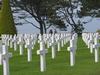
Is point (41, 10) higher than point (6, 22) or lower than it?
higher

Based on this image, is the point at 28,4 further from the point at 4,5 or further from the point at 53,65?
the point at 53,65

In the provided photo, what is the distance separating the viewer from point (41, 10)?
6375 cm

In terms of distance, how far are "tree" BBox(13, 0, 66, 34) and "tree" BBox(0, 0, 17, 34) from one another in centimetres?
2110

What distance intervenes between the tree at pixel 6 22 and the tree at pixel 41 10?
831 inches

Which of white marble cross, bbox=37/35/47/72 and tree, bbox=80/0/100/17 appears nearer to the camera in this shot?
white marble cross, bbox=37/35/47/72

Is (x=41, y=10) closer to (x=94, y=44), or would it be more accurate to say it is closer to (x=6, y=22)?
(x=6, y=22)

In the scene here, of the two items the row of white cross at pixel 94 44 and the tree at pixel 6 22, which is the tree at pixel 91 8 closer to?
the tree at pixel 6 22

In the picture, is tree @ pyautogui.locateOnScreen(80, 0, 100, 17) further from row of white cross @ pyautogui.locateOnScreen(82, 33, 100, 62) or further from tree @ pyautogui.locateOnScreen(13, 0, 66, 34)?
row of white cross @ pyautogui.locateOnScreen(82, 33, 100, 62)

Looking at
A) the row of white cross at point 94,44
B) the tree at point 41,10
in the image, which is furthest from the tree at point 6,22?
the tree at point 41,10

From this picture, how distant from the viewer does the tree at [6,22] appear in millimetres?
39925

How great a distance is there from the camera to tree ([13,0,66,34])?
63031 mm

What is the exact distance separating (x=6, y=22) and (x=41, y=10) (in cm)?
2316

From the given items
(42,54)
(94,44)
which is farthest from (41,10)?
(42,54)

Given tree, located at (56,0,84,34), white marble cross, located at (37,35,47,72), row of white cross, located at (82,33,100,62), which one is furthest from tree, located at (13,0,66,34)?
white marble cross, located at (37,35,47,72)
